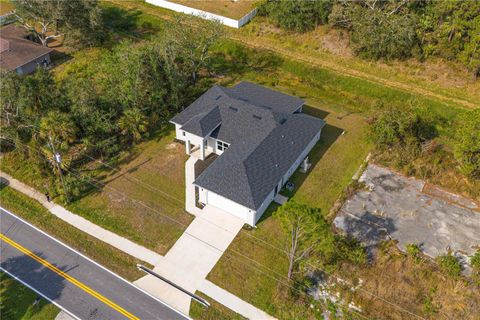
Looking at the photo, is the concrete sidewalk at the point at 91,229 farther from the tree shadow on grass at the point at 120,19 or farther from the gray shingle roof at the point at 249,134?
the tree shadow on grass at the point at 120,19

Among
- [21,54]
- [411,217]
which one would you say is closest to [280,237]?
[411,217]

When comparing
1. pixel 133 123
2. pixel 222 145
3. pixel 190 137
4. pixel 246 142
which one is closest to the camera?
pixel 246 142

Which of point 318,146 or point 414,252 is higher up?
point 318,146

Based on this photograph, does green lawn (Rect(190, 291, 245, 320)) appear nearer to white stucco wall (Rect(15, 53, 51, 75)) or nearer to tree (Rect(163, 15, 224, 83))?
tree (Rect(163, 15, 224, 83))

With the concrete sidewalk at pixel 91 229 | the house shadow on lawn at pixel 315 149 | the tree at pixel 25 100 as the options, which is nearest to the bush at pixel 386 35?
the house shadow on lawn at pixel 315 149

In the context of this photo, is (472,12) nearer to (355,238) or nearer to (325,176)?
(325,176)

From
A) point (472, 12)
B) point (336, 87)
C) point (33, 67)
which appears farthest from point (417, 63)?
point (33, 67)

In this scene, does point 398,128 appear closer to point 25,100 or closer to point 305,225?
point 305,225
